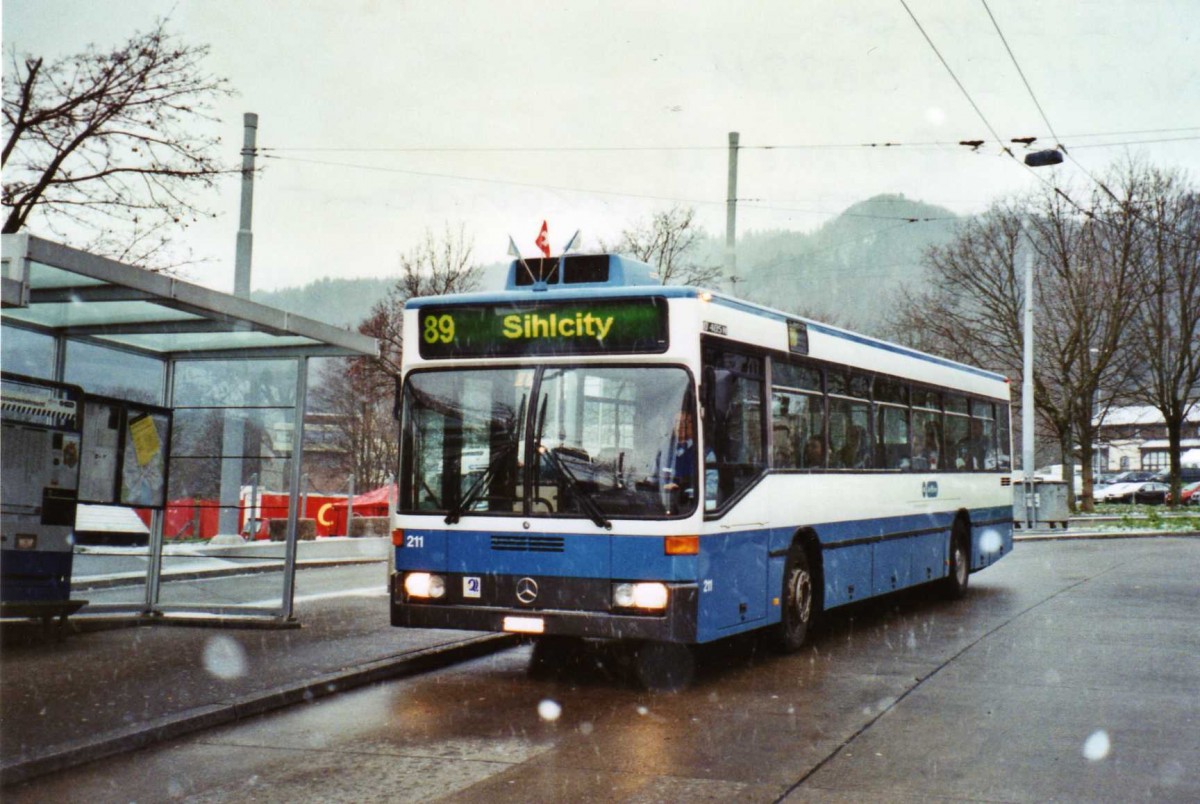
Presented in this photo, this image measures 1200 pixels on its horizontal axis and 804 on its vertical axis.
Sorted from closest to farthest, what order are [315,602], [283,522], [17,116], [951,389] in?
[315,602]
[951,389]
[17,116]
[283,522]

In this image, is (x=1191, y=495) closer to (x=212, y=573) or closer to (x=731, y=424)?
(x=212, y=573)

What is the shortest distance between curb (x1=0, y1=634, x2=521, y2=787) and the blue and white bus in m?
0.58

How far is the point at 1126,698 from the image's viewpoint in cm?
884

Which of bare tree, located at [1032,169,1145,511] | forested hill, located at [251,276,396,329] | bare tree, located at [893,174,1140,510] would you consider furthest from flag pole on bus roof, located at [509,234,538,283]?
forested hill, located at [251,276,396,329]

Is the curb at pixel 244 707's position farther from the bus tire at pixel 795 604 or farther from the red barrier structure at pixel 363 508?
the red barrier structure at pixel 363 508

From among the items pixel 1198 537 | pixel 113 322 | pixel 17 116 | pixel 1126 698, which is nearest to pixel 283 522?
pixel 17 116

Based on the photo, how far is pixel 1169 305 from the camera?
45.4 meters

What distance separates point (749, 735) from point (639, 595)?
1.54 meters

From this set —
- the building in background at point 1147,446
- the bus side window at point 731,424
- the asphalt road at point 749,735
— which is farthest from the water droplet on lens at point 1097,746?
the building in background at point 1147,446

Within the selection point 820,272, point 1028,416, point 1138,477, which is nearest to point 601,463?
point 1028,416

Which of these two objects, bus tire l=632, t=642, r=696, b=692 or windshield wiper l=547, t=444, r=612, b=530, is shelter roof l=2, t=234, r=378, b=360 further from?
bus tire l=632, t=642, r=696, b=692

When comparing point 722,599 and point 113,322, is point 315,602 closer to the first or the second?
point 113,322

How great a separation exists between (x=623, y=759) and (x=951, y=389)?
9.78m

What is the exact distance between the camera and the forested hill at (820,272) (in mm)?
102956
